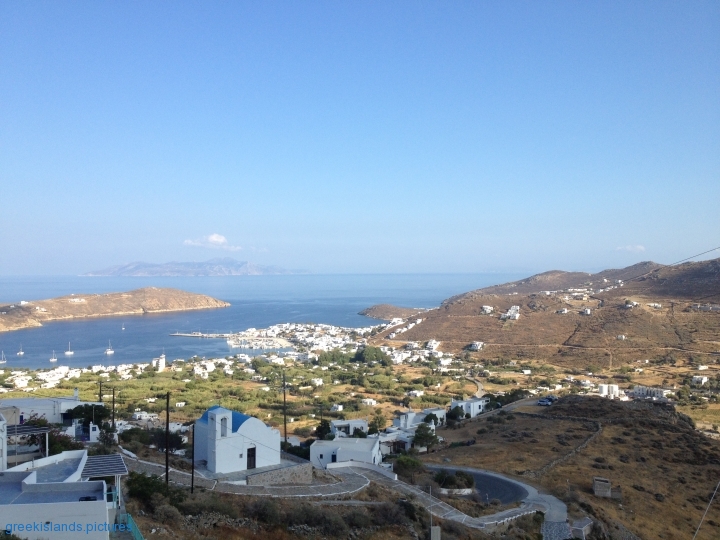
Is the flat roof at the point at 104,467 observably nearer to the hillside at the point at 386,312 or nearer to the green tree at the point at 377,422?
the green tree at the point at 377,422

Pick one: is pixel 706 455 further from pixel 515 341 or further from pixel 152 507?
pixel 515 341

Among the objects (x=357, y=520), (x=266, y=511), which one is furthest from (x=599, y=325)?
(x=266, y=511)

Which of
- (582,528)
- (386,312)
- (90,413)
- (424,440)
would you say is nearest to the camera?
(582,528)

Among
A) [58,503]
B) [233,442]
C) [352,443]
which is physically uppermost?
[58,503]

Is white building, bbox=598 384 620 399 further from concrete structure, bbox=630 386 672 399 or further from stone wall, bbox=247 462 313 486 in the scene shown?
stone wall, bbox=247 462 313 486

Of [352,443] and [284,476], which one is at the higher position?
[284,476]

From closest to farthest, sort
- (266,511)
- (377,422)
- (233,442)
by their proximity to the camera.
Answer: (266,511) < (233,442) < (377,422)

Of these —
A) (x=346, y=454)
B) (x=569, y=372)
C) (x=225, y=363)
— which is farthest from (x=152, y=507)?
(x=225, y=363)

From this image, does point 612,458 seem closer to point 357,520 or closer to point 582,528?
point 582,528
